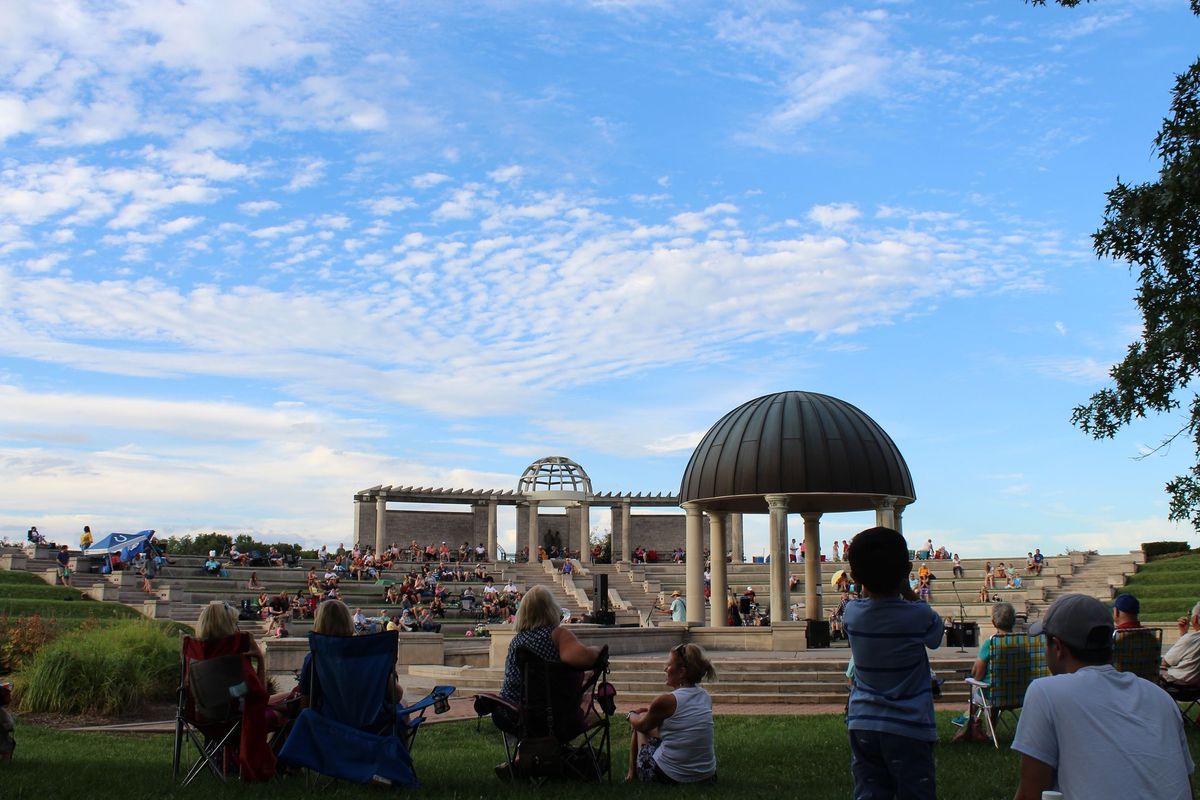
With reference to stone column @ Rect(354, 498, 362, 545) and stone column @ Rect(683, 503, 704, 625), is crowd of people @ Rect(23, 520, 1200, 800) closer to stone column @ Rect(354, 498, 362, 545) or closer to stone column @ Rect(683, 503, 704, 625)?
stone column @ Rect(683, 503, 704, 625)

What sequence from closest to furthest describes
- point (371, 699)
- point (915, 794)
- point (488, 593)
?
point (915, 794) < point (371, 699) < point (488, 593)

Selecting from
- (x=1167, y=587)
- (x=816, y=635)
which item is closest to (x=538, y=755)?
(x=816, y=635)

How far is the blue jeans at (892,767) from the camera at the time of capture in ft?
15.8

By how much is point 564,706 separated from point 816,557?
19.7 meters

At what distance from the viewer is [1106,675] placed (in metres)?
3.68

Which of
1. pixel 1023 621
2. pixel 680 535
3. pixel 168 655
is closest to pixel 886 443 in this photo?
pixel 1023 621

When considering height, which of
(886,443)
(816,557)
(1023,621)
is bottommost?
(1023,621)

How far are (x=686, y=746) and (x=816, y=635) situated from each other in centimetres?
1539

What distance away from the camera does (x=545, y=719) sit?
26.6 ft

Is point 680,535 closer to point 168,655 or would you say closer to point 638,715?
point 168,655

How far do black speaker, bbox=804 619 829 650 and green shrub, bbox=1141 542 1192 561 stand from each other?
87.4ft

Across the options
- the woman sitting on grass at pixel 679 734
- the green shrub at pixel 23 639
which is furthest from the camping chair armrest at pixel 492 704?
the green shrub at pixel 23 639

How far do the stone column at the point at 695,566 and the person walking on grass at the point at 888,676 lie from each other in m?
20.0

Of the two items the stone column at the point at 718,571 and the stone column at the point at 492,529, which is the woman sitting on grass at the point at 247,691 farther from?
the stone column at the point at 492,529
